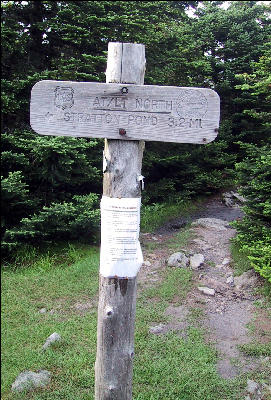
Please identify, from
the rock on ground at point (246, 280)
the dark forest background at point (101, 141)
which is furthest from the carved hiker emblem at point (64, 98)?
the rock on ground at point (246, 280)

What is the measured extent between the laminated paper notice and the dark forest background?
124 inches

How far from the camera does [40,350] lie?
12.8 feet

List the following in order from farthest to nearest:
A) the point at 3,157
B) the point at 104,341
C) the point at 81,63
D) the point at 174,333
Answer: the point at 81,63
the point at 3,157
the point at 174,333
the point at 104,341

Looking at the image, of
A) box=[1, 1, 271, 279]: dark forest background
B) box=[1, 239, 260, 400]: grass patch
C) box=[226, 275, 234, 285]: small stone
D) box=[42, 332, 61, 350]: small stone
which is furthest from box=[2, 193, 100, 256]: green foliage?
box=[226, 275, 234, 285]: small stone

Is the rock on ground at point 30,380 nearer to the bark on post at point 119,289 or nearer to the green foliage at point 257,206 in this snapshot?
the bark on post at point 119,289

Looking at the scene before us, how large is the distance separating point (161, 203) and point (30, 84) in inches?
192

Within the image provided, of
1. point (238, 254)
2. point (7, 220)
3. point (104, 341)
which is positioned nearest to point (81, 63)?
point (7, 220)

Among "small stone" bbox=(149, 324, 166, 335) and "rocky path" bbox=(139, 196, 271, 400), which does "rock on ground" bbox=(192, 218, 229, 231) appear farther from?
"small stone" bbox=(149, 324, 166, 335)

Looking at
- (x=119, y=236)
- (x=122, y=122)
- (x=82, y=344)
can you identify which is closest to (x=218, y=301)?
(x=82, y=344)

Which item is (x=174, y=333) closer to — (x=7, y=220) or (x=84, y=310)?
(x=84, y=310)

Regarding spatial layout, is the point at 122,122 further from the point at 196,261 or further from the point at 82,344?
the point at 196,261

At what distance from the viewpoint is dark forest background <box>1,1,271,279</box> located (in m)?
6.21

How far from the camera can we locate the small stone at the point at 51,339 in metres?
3.97

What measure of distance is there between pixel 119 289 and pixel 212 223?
260 inches
